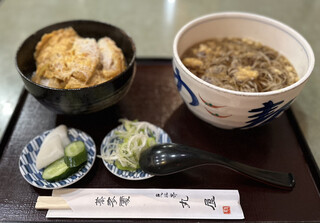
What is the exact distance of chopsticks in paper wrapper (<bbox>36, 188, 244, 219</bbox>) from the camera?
0.95 metres

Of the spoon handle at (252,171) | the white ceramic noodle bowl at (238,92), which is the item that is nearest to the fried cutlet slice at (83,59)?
the white ceramic noodle bowl at (238,92)

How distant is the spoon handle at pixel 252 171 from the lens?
41.3 inches

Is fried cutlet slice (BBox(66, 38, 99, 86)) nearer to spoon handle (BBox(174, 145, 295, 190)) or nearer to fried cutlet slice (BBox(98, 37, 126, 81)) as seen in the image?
fried cutlet slice (BBox(98, 37, 126, 81))

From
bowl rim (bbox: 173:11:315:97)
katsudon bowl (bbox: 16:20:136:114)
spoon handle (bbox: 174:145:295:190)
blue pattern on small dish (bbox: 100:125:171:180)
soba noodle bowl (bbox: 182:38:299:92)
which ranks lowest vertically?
blue pattern on small dish (bbox: 100:125:171:180)

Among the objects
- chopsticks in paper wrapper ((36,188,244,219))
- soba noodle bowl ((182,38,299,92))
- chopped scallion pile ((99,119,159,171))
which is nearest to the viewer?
chopsticks in paper wrapper ((36,188,244,219))

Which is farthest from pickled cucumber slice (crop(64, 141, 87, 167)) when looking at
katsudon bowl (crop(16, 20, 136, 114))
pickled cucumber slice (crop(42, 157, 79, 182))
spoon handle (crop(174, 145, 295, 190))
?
spoon handle (crop(174, 145, 295, 190))

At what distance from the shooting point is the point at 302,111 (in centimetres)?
140

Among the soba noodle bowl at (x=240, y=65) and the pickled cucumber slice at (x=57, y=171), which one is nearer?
the pickled cucumber slice at (x=57, y=171)

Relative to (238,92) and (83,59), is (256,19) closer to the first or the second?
(238,92)

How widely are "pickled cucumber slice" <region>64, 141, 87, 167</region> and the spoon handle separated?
0.36m

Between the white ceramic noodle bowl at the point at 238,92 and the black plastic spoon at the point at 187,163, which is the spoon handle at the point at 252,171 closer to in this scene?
the black plastic spoon at the point at 187,163

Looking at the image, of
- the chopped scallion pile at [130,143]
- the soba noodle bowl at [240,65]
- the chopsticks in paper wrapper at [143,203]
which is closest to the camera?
the chopsticks in paper wrapper at [143,203]

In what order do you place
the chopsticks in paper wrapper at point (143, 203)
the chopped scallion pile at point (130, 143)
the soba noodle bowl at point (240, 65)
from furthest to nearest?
the soba noodle bowl at point (240, 65) < the chopped scallion pile at point (130, 143) < the chopsticks in paper wrapper at point (143, 203)

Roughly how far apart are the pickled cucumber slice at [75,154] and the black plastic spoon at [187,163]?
0.69 ft
